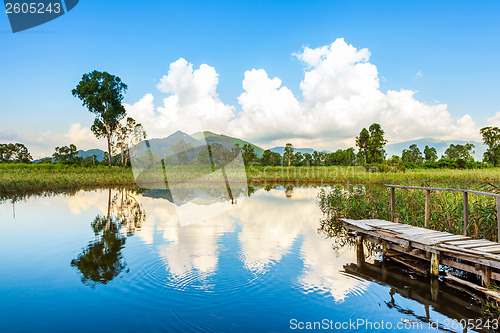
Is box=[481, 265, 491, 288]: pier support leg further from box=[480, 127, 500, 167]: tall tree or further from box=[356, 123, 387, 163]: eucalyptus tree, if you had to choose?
box=[480, 127, 500, 167]: tall tree

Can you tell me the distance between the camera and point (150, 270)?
22.6 ft

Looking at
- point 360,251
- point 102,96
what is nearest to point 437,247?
point 360,251

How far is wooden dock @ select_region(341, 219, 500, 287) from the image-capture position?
5.16m

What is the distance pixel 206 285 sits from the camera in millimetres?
6031

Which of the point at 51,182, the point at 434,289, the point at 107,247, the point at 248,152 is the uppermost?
the point at 248,152

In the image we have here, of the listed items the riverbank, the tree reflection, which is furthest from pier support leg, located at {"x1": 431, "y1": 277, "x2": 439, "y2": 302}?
the riverbank

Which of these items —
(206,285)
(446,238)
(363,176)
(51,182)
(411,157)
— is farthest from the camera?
(411,157)

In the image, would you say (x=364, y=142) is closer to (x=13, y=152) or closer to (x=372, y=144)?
(x=372, y=144)

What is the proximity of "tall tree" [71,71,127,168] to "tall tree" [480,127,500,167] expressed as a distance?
60.0m

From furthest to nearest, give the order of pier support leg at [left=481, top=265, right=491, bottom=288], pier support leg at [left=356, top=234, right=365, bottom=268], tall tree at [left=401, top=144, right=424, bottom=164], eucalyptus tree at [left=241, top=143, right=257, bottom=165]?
tall tree at [left=401, top=144, right=424, bottom=164] < eucalyptus tree at [left=241, top=143, right=257, bottom=165] < pier support leg at [left=356, top=234, right=365, bottom=268] < pier support leg at [left=481, top=265, right=491, bottom=288]

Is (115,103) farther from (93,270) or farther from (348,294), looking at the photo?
(348,294)

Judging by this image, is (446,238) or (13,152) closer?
(446,238)

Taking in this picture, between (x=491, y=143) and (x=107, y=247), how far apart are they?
65583 mm

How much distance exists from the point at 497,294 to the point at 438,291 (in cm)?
139
